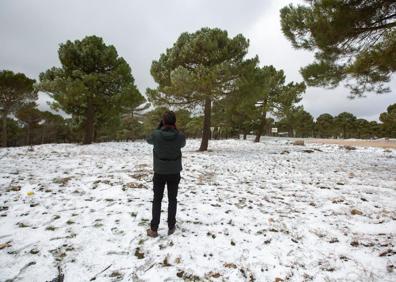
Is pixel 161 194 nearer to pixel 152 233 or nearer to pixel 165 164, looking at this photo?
pixel 165 164

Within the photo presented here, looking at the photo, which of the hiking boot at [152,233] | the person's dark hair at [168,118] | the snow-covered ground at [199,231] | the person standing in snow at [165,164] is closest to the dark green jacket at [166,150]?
the person standing in snow at [165,164]

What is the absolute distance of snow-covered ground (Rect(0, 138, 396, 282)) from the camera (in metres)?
2.73

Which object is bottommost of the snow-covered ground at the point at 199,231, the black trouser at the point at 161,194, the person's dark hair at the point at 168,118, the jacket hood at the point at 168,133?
the snow-covered ground at the point at 199,231

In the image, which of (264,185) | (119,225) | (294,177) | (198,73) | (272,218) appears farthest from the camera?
(198,73)

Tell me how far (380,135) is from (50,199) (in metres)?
89.8

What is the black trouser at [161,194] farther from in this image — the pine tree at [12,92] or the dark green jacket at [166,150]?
the pine tree at [12,92]

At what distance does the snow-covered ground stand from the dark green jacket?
1146mm

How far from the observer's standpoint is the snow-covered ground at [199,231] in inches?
108

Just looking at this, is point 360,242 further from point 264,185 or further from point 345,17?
point 345,17

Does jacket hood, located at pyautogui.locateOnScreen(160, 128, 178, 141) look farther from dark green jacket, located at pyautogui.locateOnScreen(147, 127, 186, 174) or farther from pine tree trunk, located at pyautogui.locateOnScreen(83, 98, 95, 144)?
pine tree trunk, located at pyautogui.locateOnScreen(83, 98, 95, 144)

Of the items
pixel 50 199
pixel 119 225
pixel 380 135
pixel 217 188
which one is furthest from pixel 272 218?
pixel 380 135

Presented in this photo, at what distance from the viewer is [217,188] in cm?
614

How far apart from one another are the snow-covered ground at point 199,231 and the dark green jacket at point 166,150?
115cm

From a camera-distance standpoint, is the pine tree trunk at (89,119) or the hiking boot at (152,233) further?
the pine tree trunk at (89,119)
